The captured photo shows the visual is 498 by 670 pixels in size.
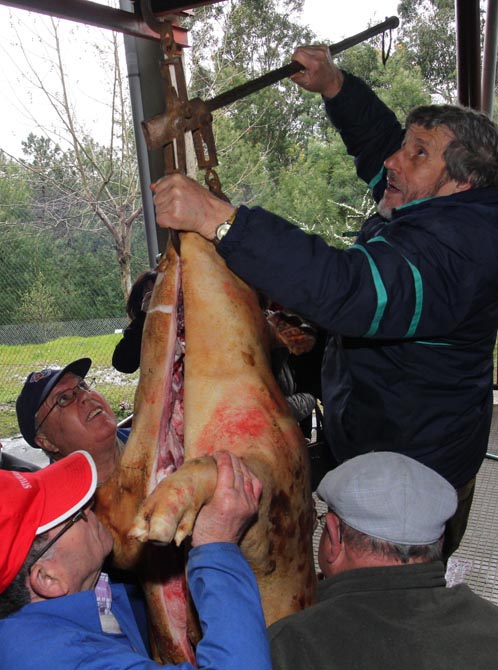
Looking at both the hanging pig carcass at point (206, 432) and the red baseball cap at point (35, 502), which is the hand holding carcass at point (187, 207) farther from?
the red baseball cap at point (35, 502)

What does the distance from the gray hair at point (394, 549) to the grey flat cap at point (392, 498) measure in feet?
0.04

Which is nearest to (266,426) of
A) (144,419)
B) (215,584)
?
(144,419)

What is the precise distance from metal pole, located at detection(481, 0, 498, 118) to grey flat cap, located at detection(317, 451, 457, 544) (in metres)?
2.38

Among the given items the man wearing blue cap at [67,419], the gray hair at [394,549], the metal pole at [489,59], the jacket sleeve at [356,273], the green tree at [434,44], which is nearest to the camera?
the jacket sleeve at [356,273]

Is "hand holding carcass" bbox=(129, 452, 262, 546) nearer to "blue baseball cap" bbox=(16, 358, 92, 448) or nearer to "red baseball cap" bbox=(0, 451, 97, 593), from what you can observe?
"red baseball cap" bbox=(0, 451, 97, 593)

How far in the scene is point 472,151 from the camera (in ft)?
Result: 6.18

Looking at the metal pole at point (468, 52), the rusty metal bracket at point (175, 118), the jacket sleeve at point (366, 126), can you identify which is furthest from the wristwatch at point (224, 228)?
the metal pole at point (468, 52)

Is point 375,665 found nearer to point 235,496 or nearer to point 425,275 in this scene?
point 235,496

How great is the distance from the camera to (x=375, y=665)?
1.29m

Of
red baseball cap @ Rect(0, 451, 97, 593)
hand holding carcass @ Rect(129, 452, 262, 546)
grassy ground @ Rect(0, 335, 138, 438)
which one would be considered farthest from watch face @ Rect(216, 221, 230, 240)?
grassy ground @ Rect(0, 335, 138, 438)

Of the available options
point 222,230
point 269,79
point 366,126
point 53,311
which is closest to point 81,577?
point 222,230

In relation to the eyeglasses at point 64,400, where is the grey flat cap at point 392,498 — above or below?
below

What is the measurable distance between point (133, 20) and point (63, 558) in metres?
1.80

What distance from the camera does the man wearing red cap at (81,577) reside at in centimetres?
121
